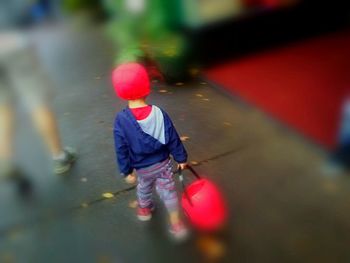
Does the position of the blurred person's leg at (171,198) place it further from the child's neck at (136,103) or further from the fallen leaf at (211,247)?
the child's neck at (136,103)

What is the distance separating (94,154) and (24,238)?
48cm

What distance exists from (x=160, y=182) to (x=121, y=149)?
19 cm

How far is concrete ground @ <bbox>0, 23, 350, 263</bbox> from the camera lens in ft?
4.82

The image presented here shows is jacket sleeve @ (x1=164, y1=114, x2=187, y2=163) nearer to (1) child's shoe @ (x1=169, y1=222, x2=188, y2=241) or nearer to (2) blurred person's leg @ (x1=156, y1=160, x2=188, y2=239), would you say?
(2) blurred person's leg @ (x1=156, y1=160, x2=188, y2=239)

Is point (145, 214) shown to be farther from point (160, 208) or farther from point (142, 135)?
point (142, 135)

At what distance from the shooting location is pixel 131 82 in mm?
1250

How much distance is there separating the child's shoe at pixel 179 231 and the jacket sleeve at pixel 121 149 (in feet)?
0.95

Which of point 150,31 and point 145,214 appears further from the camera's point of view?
point 145,214

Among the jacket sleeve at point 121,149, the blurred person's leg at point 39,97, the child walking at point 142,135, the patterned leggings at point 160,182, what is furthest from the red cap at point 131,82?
the blurred person's leg at point 39,97

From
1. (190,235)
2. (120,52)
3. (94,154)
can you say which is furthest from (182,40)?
(94,154)

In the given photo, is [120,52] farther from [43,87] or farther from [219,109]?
[219,109]

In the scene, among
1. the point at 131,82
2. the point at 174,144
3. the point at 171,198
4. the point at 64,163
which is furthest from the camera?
the point at 64,163

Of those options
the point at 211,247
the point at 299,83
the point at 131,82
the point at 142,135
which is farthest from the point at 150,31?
the point at 211,247

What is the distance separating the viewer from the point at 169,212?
5.03ft
